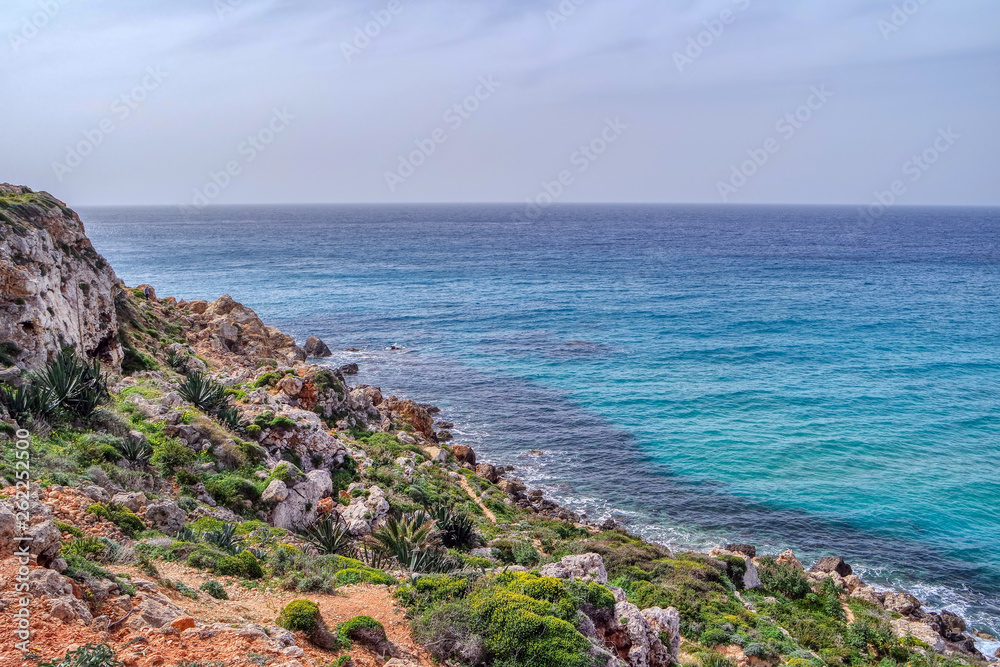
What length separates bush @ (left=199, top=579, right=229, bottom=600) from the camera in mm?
11523

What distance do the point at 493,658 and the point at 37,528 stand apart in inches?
313

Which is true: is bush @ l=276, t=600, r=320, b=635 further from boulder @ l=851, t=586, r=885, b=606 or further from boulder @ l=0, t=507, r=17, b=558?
boulder @ l=851, t=586, r=885, b=606

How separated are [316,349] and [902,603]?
4224 centimetres

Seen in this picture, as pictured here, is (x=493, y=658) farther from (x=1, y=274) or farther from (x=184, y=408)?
(x=1, y=274)

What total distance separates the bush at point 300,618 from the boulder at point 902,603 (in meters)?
20.5

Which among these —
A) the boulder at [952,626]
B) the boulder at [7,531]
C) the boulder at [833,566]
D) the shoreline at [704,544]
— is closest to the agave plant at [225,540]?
the boulder at [7,531]

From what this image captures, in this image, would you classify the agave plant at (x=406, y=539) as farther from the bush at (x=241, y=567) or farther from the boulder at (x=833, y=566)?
the boulder at (x=833, y=566)

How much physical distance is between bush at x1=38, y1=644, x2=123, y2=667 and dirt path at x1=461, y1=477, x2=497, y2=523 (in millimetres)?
17876

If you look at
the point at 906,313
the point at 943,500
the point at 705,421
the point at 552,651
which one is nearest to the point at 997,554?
the point at 943,500

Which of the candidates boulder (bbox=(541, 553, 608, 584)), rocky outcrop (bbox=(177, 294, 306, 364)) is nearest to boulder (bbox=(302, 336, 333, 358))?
rocky outcrop (bbox=(177, 294, 306, 364))

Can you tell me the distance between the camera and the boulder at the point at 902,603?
21172 mm

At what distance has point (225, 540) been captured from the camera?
1430 centimetres

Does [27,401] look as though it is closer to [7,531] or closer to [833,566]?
[7,531]

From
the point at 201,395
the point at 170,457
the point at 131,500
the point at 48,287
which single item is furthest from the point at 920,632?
the point at 48,287
